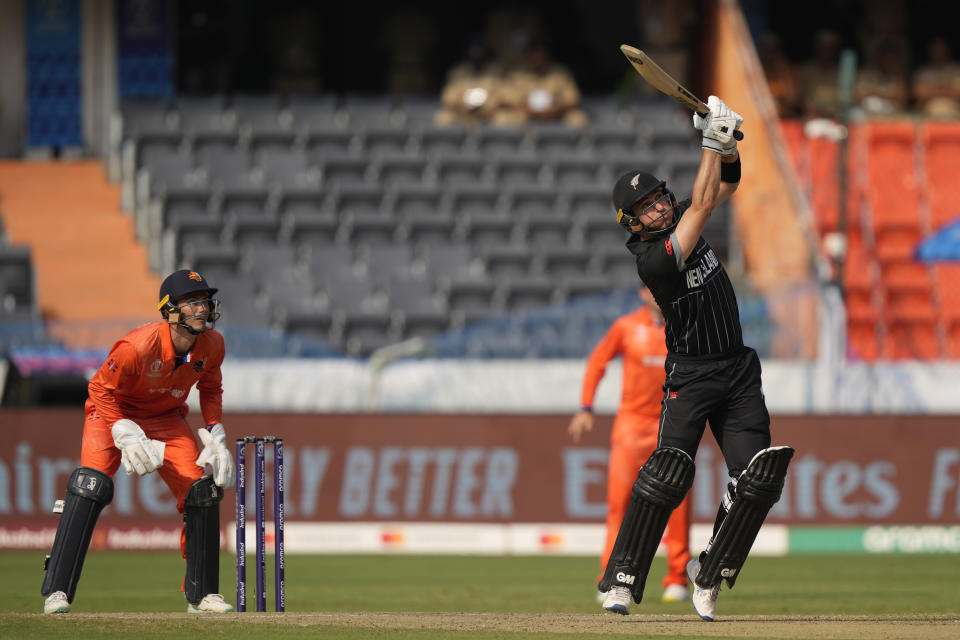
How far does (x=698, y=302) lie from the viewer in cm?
800

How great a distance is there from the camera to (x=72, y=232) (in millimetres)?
21906

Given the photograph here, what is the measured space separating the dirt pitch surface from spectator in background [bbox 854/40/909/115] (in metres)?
16.6

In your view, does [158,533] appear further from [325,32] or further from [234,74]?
[325,32]

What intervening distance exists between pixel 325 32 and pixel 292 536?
1301cm

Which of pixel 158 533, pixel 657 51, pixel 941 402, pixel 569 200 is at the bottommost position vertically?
pixel 158 533

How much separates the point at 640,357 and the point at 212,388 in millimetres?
3206

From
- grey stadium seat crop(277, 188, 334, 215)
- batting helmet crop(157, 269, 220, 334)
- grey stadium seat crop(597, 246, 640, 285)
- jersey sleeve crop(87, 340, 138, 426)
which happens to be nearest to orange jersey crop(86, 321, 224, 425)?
jersey sleeve crop(87, 340, 138, 426)

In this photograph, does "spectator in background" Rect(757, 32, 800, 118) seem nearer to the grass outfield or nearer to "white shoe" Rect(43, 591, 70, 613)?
the grass outfield

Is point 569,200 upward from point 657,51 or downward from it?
downward

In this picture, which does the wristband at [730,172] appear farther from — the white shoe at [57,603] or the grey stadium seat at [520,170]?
the grey stadium seat at [520,170]

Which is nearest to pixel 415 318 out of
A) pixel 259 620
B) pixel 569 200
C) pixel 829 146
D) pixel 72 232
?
pixel 569 200

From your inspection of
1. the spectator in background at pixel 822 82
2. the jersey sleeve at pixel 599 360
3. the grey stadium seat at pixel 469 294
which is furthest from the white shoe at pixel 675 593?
the spectator in background at pixel 822 82

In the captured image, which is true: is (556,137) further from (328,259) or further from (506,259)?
(328,259)

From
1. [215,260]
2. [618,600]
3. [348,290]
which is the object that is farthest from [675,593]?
[215,260]
